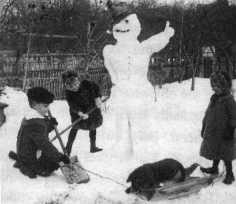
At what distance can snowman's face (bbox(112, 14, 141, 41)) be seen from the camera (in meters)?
5.06

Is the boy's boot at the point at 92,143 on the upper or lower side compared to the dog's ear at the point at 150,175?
lower

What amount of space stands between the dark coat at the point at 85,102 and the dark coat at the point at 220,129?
1.64m

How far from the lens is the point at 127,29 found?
5.09m

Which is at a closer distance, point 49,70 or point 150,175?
point 150,175

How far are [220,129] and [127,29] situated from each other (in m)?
1.83

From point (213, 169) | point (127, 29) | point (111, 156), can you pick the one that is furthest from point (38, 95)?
point (213, 169)

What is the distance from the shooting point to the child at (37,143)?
397cm

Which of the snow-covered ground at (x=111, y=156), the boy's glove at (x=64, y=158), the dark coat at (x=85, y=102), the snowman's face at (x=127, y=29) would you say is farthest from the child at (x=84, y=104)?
the boy's glove at (x=64, y=158)

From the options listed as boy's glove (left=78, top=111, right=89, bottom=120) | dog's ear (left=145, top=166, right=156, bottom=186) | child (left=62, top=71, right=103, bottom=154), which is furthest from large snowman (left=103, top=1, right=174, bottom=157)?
dog's ear (left=145, top=166, right=156, bottom=186)

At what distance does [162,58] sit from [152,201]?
1204 centimetres

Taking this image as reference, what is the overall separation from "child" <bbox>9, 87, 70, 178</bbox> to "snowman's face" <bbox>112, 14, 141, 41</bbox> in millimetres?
1455

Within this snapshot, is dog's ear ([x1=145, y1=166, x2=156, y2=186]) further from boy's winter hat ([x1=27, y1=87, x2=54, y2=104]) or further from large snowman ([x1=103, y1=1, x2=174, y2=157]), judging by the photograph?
large snowman ([x1=103, y1=1, x2=174, y2=157])

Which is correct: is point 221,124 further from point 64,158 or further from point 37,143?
point 37,143

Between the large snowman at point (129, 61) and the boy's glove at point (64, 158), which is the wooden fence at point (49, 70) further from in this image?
the boy's glove at point (64, 158)
